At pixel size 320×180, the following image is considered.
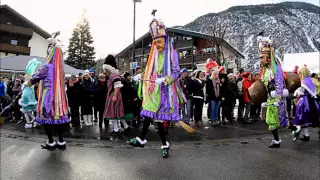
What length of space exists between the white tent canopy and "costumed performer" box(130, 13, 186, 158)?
56.0 ft

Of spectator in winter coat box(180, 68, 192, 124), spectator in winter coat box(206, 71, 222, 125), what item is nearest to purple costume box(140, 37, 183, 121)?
spectator in winter coat box(180, 68, 192, 124)

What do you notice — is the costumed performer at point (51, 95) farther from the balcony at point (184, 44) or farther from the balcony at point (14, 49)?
the balcony at point (14, 49)

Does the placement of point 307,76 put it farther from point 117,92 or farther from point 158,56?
point 117,92

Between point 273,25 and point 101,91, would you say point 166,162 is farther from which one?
point 273,25

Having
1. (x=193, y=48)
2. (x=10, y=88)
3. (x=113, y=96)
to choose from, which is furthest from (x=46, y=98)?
(x=193, y=48)

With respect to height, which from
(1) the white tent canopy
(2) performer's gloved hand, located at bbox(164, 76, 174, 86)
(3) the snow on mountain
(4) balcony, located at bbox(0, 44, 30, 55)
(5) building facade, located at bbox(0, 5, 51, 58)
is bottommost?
(2) performer's gloved hand, located at bbox(164, 76, 174, 86)

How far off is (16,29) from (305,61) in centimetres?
3498

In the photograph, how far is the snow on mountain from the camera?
61844 mm

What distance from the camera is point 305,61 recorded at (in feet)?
70.2

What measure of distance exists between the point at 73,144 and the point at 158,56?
292 centimetres

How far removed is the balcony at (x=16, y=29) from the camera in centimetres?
3925

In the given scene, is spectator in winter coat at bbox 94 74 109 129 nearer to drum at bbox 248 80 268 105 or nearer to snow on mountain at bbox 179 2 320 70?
drum at bbox 248 80 268 105

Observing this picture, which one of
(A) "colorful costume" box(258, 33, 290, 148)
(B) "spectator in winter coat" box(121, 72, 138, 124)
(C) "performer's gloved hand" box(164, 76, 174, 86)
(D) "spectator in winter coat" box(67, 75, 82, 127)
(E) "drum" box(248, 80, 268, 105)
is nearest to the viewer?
(C) "performer's gloved hand" box(164, 76, 174, 86)

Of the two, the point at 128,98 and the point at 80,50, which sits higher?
the point at 80,50
